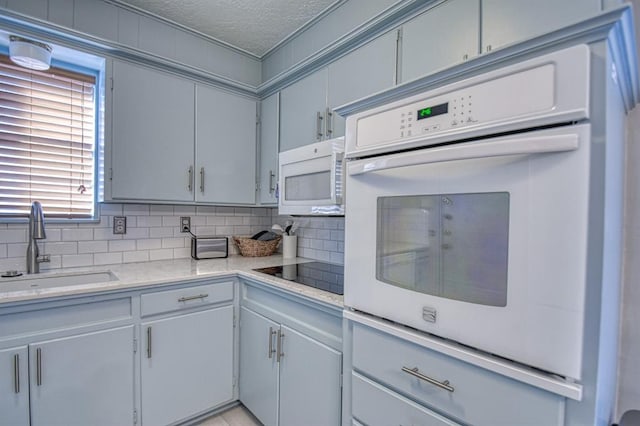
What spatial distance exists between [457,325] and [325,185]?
3.03 ft

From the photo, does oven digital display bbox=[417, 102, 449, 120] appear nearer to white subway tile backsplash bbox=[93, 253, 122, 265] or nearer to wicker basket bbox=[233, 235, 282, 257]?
wicker basket bbox=[233, 235, 282, 257]

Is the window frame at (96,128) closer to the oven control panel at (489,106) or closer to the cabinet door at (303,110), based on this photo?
the cabinet door at (303,110)

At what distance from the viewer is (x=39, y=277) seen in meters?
1.71

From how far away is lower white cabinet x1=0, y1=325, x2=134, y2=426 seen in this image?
4.31 feet

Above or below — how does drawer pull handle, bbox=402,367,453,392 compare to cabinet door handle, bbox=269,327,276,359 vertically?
above

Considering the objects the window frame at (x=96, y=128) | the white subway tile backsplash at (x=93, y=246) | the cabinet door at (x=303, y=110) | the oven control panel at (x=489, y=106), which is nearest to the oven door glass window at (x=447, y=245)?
the oven control panel at (x=489, y=106)

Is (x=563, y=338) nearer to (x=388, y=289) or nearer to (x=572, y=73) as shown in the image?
(x=388, y=289)

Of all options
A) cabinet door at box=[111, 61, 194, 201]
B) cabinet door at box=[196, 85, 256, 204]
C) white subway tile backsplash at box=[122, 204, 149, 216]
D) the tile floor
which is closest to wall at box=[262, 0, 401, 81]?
cabinet door at box=[196, 85, 256, 204]

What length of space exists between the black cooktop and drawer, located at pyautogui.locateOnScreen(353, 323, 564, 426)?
36cm

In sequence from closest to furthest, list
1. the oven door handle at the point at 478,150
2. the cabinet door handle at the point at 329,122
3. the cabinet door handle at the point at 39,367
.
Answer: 1. the oven door handle at the point at 478,150
2. the cabinet door handle at the point at 39,367
3. the cabinet door handle at the point at 329,122

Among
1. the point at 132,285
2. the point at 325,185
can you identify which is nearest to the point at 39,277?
the point at 132,285

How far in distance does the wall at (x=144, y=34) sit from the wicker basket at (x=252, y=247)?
1226mm

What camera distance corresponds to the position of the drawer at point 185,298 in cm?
162

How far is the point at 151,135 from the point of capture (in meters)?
1.96
